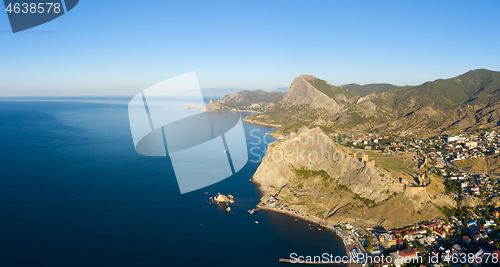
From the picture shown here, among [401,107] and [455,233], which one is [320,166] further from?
[401,107]

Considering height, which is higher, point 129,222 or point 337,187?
point 129,222

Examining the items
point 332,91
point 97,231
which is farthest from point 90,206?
point 332,91

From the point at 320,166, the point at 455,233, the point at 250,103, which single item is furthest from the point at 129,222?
the point at 250,103

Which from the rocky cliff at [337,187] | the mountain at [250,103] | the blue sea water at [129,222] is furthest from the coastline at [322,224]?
the mountain at [250,103]

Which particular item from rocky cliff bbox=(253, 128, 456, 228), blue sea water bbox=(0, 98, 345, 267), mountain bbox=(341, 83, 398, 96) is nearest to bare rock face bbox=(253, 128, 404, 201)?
rocky cliff bbox=(253, 128, 456, 228)

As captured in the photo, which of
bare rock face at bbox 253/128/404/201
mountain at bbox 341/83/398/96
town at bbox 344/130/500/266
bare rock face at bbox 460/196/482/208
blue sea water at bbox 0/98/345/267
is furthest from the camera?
mountain at bbox 341/83/398/96

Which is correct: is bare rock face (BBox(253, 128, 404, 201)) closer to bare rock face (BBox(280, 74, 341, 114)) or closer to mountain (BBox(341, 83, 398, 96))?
bare rock face (BBox(280, 74, 341, 114))

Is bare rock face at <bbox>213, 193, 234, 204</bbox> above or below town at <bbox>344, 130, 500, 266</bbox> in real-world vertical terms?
above

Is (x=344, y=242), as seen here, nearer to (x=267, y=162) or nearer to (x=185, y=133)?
(x=267, y=162)
